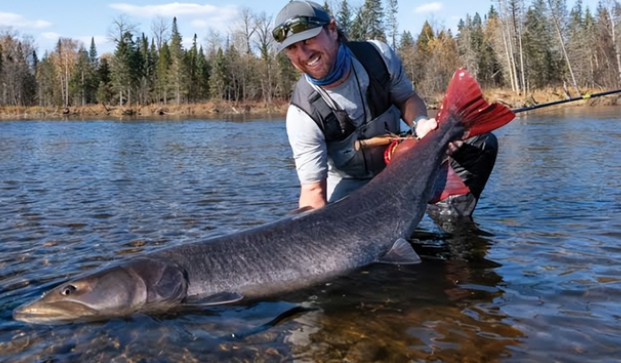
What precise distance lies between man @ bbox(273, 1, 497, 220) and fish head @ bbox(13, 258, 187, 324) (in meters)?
1.55

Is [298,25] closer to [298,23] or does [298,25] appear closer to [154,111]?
[298,23]

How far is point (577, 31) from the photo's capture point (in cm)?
6719

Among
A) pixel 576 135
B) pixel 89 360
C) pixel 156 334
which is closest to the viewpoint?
pixel 89 360

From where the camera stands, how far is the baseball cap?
5000 millimetres

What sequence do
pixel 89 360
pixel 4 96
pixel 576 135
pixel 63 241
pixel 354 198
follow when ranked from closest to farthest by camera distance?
pixel 89 360 → pixel 354 198 → pixel 63 241 → pixel 576 135 → pixel 4 96

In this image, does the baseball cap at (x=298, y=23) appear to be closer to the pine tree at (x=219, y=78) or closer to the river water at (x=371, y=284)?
the river water at (x=371, y=284)

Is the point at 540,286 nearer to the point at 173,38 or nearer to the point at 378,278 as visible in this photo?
the point at 378,278

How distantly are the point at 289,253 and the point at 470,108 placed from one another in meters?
2.13

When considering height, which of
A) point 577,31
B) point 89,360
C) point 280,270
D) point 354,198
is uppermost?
point 577,31

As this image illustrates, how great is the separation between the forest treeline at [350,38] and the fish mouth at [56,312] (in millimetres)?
58454

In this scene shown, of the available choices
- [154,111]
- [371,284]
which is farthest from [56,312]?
[154,111]

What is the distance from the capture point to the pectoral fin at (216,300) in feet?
13.8

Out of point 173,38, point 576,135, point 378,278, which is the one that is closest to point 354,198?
point 378,278

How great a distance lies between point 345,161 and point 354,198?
1.22 meters
